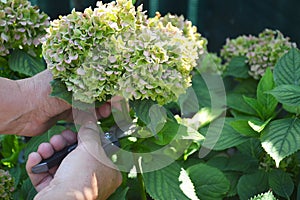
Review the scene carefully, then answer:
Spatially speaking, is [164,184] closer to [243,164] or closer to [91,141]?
[91,141]

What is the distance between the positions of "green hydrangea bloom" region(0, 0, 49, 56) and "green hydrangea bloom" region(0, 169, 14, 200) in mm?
353

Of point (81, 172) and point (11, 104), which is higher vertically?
point (11, 104)

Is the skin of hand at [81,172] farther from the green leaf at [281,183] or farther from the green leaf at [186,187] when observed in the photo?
the green leaf at [281,183]

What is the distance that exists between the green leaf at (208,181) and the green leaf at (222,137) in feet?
0.23

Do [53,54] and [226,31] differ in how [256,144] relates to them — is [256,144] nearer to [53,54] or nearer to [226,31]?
[53,54]

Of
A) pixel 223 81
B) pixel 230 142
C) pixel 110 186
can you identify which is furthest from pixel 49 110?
pixel 223 81

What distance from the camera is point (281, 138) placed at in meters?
1.37

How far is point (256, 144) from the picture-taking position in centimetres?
165

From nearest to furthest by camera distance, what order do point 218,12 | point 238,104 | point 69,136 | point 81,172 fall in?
point 81,172 < point 69,136 < point 238,104 < point 218,12

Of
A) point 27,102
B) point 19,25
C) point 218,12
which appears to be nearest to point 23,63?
point 19,25

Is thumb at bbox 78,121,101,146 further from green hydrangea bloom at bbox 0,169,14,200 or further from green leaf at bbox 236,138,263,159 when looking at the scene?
green leaf at bbox 236,138,263,159

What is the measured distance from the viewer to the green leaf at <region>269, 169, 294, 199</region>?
1507mm

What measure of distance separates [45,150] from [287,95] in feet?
2.11

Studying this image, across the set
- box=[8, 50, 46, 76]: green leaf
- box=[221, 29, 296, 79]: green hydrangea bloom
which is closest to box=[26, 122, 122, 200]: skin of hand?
box=[8, 50, 46, 76]: green leaf
